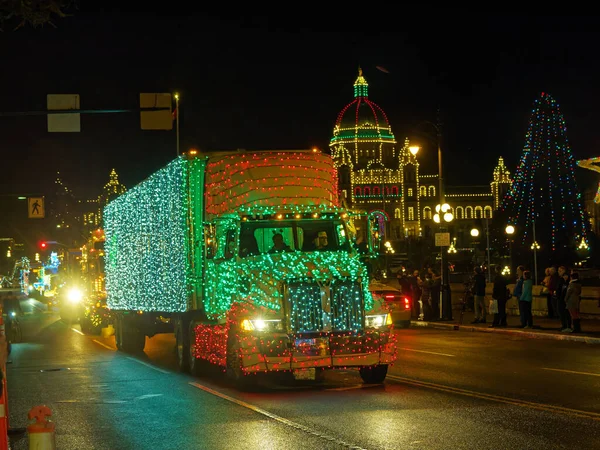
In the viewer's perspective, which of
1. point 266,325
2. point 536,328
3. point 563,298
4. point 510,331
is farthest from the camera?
point 536,328

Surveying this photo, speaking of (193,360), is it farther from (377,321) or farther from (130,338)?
(130,338)

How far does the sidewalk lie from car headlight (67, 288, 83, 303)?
11.6m

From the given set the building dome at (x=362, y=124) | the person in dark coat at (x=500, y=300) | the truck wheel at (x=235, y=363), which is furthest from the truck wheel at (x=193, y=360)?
the building dome at (x=362, y=124)

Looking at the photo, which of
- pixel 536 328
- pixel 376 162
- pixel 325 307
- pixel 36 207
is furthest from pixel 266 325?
pixel 376 162

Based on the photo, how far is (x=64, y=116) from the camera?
23.3m

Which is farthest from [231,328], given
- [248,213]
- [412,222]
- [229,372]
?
[412,222]

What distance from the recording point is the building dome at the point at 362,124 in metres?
183

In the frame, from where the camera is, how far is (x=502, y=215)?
115 meters

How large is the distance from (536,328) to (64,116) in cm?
1408

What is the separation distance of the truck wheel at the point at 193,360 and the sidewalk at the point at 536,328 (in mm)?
10772

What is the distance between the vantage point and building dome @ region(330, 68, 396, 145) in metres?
183

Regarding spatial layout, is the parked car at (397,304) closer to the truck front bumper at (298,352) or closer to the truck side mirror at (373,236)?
the truck side mirror at (373,236)

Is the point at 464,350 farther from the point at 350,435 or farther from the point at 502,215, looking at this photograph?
the point at 502,215

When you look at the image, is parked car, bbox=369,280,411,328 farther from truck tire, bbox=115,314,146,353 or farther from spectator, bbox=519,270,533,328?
truck tire, bbox=115,314,146,353
